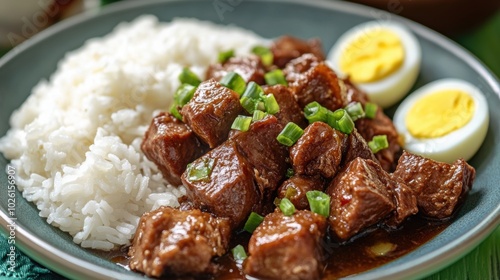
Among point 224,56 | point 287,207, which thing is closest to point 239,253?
point 287,207

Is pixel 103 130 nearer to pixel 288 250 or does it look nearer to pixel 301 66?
pixel 301 66

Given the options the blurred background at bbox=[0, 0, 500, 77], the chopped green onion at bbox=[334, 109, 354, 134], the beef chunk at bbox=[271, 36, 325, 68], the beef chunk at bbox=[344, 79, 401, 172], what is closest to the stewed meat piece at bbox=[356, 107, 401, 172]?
the beef chunk at bbox=[344, 79, 401, 172]

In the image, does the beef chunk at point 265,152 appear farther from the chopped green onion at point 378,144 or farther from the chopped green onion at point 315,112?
the chopped green onion at point 378,144

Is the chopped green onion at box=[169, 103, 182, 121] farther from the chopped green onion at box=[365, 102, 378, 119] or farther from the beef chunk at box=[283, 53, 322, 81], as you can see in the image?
the chopped green onion at box=[365, 102, 378, 119]

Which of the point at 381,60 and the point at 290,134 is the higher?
the point at 290,134

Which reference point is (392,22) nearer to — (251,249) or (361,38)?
(361,38)

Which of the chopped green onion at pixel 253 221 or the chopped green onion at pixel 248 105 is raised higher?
A: the chopped green onion at pixel 248 105

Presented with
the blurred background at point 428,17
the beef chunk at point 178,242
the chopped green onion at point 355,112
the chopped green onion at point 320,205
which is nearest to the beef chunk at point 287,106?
the chopped green onion at point 355,112
